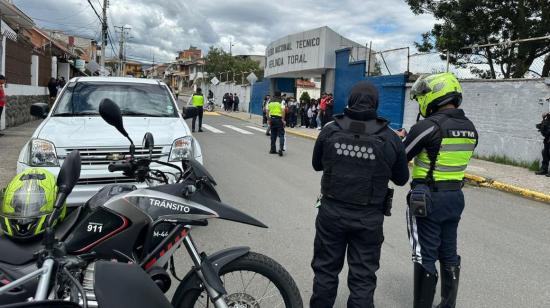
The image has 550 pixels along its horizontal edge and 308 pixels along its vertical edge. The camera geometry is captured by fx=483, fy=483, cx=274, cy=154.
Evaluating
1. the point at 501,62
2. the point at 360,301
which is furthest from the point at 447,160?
the point at 501,62

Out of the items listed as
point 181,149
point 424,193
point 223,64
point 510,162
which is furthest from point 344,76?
point 223,64

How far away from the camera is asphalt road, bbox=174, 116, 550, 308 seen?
4.31 metres

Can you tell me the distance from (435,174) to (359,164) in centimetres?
68

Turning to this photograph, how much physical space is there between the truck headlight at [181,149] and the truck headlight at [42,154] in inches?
49.6

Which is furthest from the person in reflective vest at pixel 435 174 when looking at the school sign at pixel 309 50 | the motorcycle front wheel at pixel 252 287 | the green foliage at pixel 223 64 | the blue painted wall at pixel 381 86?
the green foliage at pixel 223 64

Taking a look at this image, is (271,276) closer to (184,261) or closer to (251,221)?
(251,221)

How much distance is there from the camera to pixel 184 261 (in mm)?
4621

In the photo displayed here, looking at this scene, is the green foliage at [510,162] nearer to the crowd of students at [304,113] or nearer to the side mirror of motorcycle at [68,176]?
the crowd of students at [304,113]

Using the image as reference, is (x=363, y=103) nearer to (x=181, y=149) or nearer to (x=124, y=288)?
(x=124, y=288)

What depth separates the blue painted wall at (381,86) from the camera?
1836 cm

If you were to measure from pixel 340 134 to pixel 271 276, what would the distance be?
3.28 feet

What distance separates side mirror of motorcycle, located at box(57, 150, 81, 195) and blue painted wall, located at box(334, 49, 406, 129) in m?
13.6

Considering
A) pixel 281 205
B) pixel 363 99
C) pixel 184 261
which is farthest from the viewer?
pixel 281 205

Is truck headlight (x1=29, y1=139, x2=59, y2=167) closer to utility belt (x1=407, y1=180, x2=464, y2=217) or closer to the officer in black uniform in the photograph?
the officer in black uniform
